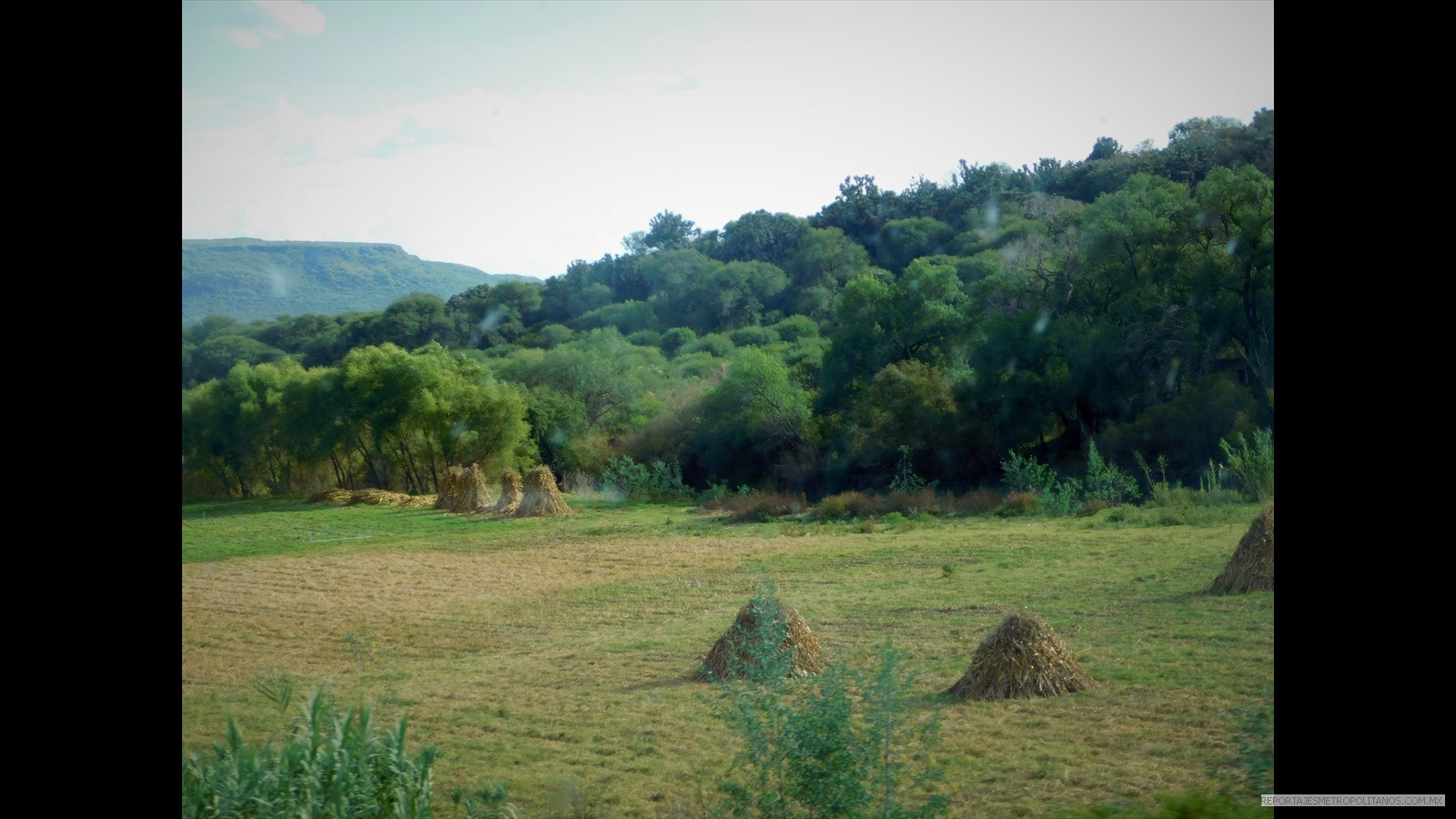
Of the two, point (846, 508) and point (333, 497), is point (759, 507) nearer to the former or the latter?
point (846, 508)

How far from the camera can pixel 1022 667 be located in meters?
3.94

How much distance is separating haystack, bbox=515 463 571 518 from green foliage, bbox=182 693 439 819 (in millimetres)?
7623

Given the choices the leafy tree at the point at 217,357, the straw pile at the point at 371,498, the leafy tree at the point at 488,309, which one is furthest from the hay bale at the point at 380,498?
the leafy tree at the point at 488,309

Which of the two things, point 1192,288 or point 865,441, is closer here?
point 1192,288

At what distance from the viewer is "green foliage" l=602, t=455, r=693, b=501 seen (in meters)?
12.6

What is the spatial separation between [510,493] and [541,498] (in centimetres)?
34

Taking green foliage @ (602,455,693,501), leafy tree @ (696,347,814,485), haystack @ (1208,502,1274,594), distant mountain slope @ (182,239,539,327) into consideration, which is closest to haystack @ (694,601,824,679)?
haystack @ (1208,502,1274,594)

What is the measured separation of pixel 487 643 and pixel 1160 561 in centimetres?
392

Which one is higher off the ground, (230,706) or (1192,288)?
(1192,288)

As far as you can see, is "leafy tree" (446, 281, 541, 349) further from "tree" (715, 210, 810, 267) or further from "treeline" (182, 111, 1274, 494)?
"tree" (715, 210, 810, 267)

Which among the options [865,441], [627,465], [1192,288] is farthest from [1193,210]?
[627,465]

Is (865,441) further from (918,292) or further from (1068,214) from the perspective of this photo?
(1068,214)
